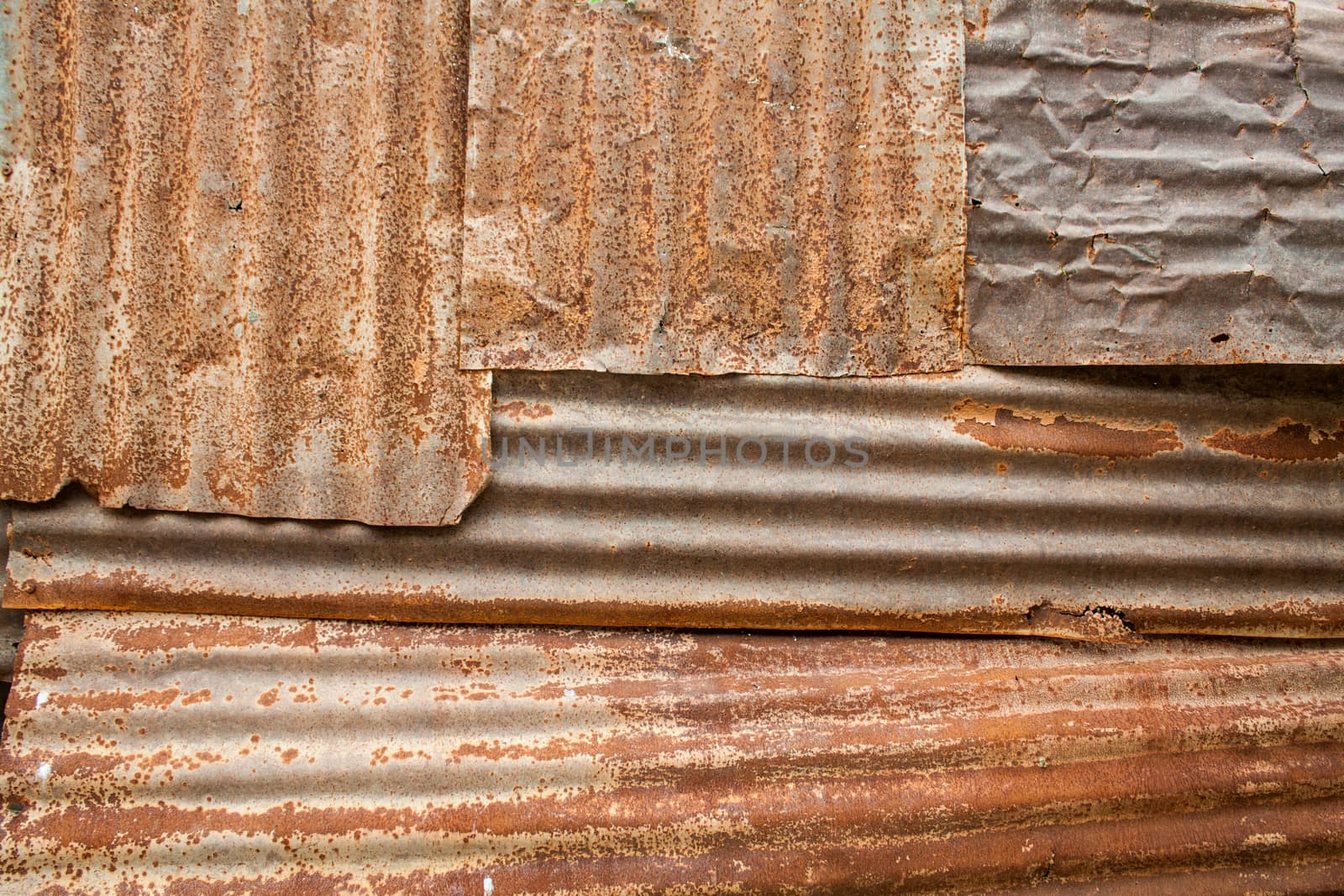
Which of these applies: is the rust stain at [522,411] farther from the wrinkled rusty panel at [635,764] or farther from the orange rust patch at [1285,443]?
the orange rust patch at [1285,443]

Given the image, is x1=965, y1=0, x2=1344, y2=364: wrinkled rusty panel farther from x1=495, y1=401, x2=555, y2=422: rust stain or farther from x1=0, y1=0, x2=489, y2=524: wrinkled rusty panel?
x1=0, y1=0, x2=489, y2=524: wrinkled rusty panel

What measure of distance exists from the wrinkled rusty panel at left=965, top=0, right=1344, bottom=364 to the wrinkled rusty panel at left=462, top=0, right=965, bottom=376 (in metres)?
0.09

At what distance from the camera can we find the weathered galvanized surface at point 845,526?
4.44ft

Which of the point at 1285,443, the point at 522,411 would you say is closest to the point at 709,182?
the point at 522,411

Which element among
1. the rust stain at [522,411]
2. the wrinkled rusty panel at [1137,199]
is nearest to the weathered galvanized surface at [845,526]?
the rust stain at [522,411]

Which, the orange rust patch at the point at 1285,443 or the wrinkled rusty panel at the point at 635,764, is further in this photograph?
the orange rust patch at the point at 1285,443

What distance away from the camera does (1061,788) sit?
1.34 metres

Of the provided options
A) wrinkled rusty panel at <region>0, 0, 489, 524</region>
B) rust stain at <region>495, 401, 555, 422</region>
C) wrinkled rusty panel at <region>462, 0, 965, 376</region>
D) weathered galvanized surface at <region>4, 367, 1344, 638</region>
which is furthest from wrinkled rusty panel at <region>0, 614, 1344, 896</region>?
wrinkled rusty panel at <region>462, 0, 965, 376</region>

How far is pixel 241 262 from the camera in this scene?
1301mm

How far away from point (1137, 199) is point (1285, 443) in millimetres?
594

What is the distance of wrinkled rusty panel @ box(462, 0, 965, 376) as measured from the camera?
51.6 inches

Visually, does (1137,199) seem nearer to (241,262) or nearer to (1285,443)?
(1285,443)

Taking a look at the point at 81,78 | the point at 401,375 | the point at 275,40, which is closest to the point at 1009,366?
the point at 401,375

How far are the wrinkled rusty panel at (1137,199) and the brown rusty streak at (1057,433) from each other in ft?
0.38
